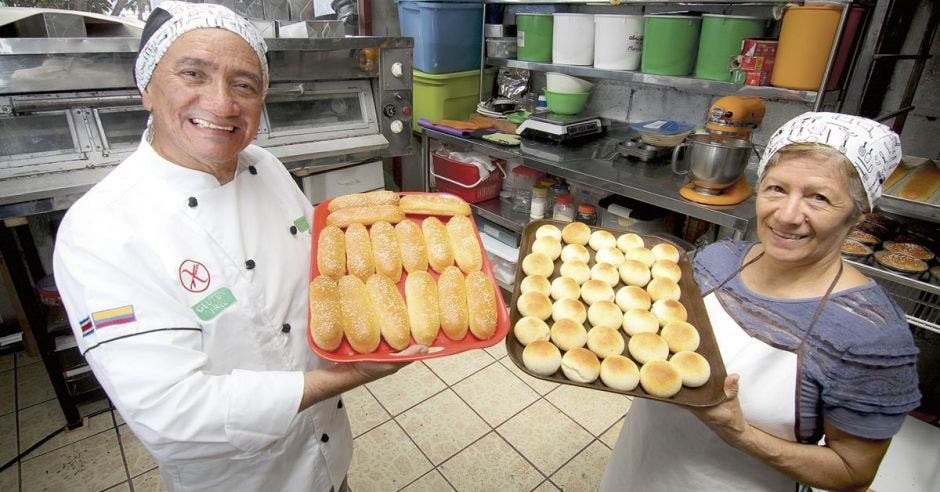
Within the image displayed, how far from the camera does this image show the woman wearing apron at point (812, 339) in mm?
979

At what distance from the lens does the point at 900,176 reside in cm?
197

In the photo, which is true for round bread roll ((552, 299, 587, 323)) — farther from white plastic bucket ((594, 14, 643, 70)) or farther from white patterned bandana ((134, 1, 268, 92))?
white plastic bucket ((594, 14, 643, 70))

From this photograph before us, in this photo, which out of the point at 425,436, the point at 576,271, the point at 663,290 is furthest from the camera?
the point at 425,436

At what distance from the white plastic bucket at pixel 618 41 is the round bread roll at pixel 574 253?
5.25 feet

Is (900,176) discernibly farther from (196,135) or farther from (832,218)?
(196,135)

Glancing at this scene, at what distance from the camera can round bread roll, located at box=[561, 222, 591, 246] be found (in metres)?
1.61

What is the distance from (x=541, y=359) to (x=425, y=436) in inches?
59.1

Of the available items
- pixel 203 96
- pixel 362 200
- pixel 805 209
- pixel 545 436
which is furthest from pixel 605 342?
pixel 545 436

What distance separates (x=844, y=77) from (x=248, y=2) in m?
3.37

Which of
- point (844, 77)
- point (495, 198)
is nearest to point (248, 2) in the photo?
point (495, 198)

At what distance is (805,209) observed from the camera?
101cm

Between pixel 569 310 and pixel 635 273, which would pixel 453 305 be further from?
pixel 635 273

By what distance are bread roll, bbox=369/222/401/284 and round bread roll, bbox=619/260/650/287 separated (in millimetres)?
717

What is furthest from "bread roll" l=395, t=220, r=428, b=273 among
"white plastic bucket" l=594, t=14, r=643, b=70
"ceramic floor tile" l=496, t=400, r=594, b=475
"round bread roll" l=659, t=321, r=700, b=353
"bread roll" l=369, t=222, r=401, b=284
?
"white plastic bucket" l=594, t=14, r=643, b=70
